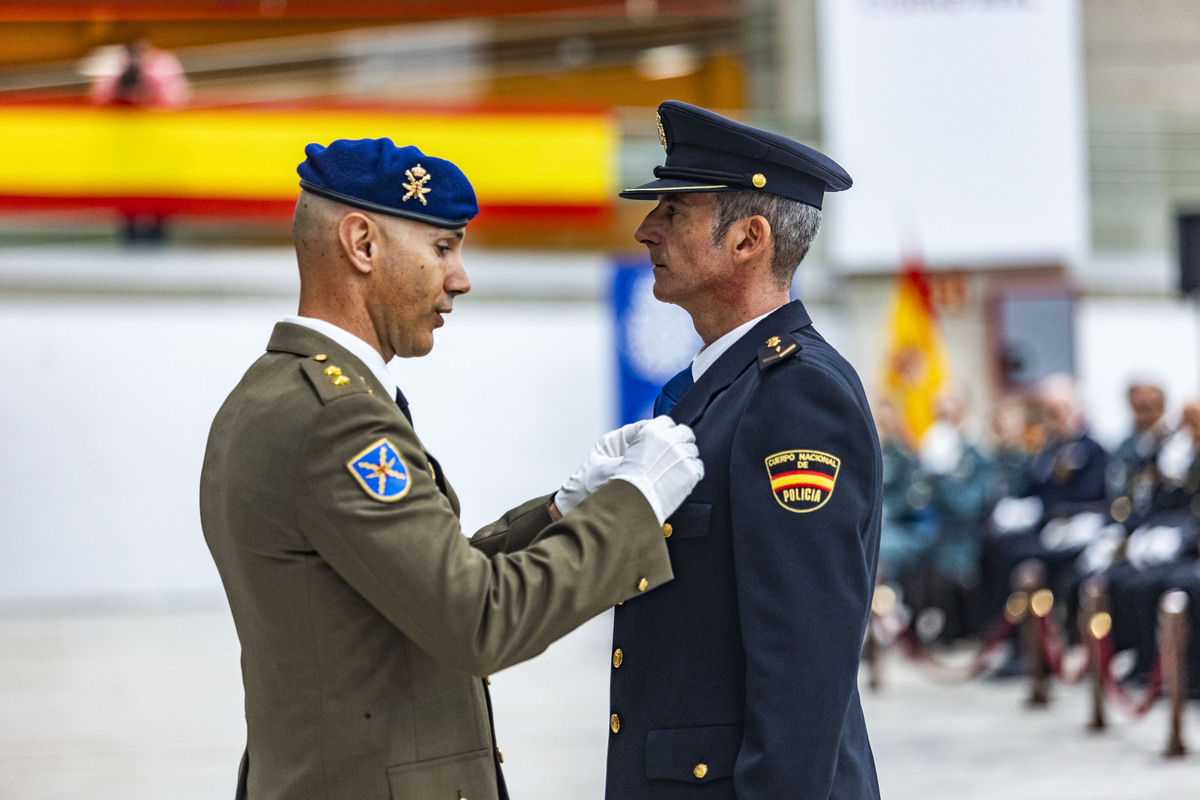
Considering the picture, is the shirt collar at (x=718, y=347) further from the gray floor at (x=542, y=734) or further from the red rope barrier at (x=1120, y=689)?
the red rope barrier at (x=1120, y=689)

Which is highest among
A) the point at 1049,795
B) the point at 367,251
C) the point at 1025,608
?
the point at 367,251

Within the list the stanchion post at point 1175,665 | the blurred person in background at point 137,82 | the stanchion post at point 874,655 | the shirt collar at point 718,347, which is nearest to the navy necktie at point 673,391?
the shirt collar at point 718,347

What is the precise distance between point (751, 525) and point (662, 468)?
5.3 inches

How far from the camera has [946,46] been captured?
460 inches

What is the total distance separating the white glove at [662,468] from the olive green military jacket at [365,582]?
0.02m

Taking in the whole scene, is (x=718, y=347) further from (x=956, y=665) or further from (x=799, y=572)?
(x=956, y=665)

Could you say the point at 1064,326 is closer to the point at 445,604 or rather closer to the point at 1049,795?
the point at 1049,795

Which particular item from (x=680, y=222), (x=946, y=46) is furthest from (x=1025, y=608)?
(x=946, y=46)

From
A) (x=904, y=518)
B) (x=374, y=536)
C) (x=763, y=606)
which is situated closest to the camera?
(x=374, y=536)

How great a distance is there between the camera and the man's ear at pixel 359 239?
1.66m

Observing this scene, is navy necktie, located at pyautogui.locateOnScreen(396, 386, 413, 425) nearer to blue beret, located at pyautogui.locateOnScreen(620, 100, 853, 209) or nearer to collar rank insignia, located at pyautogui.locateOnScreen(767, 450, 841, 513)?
blue beret, located at pyautogui.locateOnScreen(620, 100, 853, 209)

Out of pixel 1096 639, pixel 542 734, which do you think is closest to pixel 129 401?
pixel 542 734

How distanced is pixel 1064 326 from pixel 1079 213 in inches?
46.0

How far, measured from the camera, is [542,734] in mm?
6082
